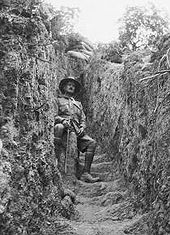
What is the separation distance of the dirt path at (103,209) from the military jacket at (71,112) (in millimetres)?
1264

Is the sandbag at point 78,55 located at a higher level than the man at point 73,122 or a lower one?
higher

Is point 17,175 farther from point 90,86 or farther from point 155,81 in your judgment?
point 90,86

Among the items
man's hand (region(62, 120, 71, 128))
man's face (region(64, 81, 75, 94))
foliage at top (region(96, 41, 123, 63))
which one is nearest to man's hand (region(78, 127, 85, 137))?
man's hand (region(62, 120, 71, 128))

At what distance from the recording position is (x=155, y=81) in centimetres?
637

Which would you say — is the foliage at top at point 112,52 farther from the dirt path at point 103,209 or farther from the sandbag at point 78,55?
the dirt path at point 103,209

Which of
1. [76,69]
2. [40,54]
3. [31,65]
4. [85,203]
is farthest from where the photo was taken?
[76,69]

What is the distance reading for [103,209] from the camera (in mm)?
Answer: 6359

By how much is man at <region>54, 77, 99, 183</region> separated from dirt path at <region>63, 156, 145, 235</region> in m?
0.39

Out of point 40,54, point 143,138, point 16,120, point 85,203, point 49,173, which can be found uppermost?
point 40,54

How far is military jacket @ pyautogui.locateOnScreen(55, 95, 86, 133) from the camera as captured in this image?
8.85 metres

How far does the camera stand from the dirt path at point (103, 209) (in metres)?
5.38

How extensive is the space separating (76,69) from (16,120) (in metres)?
7.96

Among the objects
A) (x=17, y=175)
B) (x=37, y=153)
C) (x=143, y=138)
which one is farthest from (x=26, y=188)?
(x=143, y=138)

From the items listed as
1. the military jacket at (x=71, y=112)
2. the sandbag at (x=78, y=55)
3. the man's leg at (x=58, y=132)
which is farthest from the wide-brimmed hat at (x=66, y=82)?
the sandbag at (x=78, y=55)
